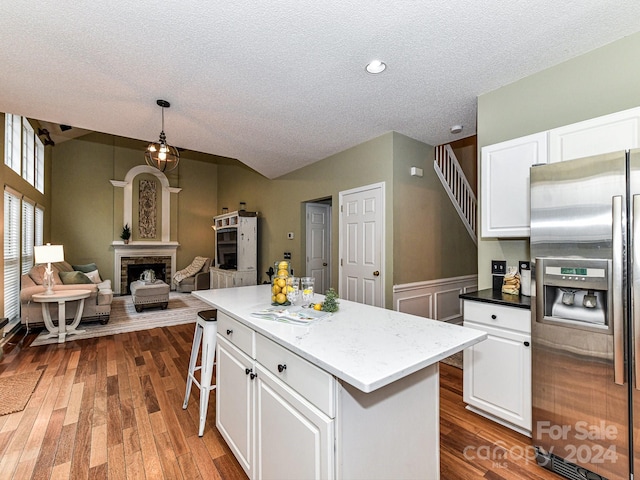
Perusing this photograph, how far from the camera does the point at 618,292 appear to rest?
151cm

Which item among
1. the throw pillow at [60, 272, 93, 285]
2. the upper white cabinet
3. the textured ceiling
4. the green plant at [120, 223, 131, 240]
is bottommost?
the throw pillow at [60, 272, 93, 285]

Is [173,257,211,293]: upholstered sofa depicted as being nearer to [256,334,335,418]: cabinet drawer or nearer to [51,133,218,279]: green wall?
[51,133,218,279]: green wall

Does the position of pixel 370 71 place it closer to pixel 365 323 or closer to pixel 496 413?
pixel 365 323

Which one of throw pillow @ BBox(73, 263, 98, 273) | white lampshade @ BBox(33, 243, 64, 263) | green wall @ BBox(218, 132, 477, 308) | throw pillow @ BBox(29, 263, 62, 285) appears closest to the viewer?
green wall @ BBox(218, 132, 477, 308)

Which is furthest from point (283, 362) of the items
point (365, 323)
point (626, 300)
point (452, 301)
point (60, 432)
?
point (452, 301)

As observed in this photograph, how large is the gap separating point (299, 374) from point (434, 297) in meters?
3.53

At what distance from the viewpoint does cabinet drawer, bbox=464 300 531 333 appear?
6.57 ft

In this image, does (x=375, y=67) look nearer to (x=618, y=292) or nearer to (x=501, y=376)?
(x=618, y=292)

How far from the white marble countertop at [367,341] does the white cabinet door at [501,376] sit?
938mm

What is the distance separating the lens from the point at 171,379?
9.59 ft

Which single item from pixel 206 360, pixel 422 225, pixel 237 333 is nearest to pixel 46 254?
pixel 206 360

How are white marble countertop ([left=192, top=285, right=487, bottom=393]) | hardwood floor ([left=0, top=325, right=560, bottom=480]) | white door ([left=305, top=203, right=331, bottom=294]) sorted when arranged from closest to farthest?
1. white marble countertop ([left=192, top=285, right=487, bottom=393])
2. hardwood floor ([left=0, top=325, right=560, bottom=480])
3. white door ([left=305, top=203, right=331, bottom=294])

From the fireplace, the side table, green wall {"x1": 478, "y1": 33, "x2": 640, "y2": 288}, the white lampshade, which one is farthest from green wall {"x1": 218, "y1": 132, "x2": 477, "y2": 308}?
the fireplace

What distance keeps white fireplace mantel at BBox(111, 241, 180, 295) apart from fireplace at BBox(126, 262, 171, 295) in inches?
8.1
